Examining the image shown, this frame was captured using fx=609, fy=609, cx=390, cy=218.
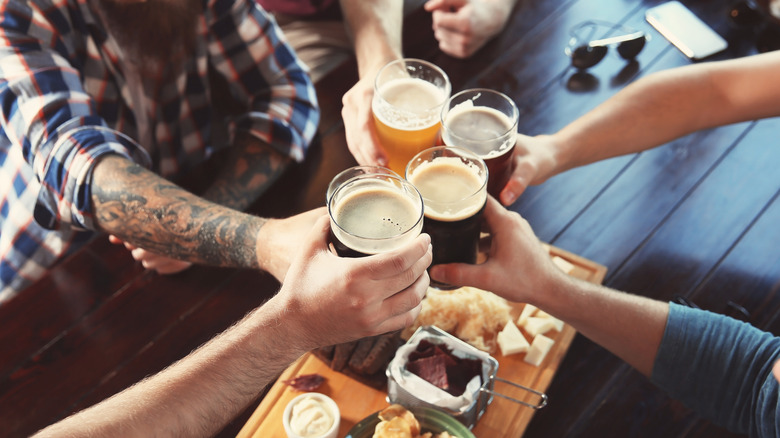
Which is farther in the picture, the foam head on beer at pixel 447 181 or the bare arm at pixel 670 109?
the bare arm at pixel 670 109

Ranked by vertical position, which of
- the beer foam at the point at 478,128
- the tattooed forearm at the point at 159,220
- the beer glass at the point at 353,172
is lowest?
the tattooed forearm at the point at 159,220

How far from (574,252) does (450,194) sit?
69 cm

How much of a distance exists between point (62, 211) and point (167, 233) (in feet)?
1.11

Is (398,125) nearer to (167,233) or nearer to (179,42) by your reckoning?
(167,233)

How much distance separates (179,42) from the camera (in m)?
2.13

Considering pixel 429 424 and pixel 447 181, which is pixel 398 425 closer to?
pixel 429 424

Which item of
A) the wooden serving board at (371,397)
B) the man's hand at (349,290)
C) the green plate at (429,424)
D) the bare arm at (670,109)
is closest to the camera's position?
the man's hand at (349,290)

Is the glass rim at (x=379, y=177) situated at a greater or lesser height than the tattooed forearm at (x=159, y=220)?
greater

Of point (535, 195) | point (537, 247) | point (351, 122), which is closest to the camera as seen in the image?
point (537, 247)

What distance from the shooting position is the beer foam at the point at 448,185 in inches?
53.3

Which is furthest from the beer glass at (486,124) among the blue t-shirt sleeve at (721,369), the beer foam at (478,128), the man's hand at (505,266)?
the blue t-shirt sleeve at (721,369)

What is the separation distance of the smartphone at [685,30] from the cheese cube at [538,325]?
1348mm

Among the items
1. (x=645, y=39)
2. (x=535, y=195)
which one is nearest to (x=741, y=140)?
(x=645, y=39)

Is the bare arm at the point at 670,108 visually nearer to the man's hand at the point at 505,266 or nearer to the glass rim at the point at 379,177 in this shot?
the man's hand at the point at 505,266
